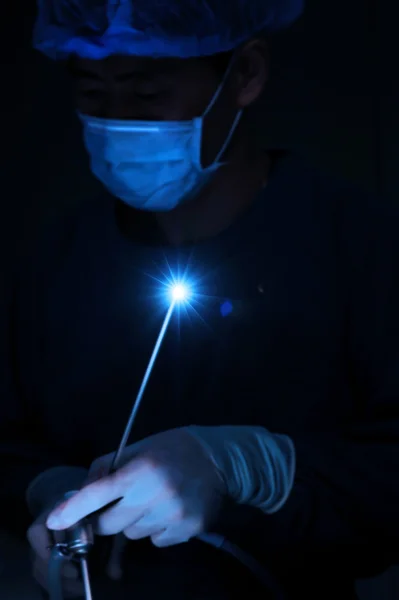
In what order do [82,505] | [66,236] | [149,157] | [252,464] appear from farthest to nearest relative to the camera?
[66,236]
[149,157]
[252,464]
[82,505]

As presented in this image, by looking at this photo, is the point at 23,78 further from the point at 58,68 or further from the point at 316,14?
the point at 316,14

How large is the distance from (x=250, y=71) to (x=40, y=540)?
2.25 ft

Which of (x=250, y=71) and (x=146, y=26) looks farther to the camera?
(x=250, y=71)

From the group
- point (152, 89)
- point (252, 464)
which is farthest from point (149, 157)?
point (252, 464)

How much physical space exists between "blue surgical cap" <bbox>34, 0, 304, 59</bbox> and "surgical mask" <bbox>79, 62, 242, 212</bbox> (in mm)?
68

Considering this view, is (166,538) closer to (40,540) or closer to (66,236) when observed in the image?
(40,540)

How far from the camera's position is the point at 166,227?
1.26m

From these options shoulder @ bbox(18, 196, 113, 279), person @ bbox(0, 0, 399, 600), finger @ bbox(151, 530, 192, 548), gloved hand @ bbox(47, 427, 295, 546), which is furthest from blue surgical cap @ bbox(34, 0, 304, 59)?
finger @ bbox(151, 530, 192, 548)

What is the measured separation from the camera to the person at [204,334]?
3.32 feet

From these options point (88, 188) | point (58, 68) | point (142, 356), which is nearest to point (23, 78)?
point (58, 68)

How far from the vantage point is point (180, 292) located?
1.19 metres

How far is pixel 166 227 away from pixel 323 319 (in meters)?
0.28

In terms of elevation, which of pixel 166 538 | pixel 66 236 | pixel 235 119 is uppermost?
pixel 235 119

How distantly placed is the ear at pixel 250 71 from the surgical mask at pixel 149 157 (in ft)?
0.12
